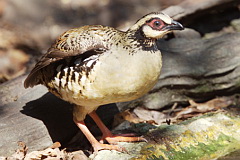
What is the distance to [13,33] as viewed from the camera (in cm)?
981

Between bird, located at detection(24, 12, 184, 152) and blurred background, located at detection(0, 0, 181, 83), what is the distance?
380cm

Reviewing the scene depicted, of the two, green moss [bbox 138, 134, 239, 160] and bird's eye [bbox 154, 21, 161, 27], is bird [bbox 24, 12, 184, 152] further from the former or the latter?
green moss [bbox 138, 134, 239, 160]

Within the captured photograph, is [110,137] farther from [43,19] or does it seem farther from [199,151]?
[43,19]

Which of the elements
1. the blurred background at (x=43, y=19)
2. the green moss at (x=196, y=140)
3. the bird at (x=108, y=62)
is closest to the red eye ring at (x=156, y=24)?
the bird at (x=108, y=62)

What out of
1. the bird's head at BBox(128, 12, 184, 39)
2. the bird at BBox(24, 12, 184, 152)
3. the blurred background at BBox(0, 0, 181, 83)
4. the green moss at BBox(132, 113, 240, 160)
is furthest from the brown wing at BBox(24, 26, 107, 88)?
the blurred background at BBox(0, 0, 181, 83)

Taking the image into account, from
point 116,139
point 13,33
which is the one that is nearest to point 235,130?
point 116,139

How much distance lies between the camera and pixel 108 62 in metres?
4.53

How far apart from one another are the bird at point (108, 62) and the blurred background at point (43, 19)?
3.80m

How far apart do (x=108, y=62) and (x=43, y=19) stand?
661 centimetres

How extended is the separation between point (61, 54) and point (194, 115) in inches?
101

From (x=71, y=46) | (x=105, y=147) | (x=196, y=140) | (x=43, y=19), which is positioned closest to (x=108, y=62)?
(x=71, y=46)

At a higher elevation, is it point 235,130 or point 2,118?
point 2,118

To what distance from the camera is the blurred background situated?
913 cm

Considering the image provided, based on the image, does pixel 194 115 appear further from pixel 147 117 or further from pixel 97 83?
pixel 97 83
